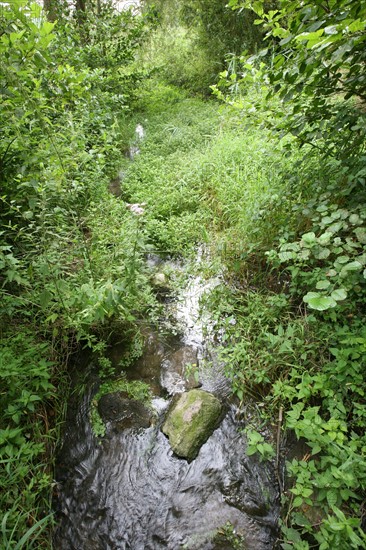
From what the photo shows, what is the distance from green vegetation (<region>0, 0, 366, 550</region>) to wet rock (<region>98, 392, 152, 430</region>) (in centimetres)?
15

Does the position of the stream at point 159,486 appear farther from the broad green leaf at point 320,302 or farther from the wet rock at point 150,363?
the broad green leaf at point 320,302

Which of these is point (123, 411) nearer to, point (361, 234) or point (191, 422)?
point (191, 422)

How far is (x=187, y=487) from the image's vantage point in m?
2.08

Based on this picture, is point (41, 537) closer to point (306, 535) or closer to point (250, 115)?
point (306, 535)

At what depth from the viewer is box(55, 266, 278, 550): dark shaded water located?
6.13 ft

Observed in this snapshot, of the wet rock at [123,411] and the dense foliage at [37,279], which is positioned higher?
the dense foliage at [37,279]

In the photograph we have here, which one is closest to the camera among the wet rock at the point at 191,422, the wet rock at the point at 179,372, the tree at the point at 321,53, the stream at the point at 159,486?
the tree at the point at 321,53

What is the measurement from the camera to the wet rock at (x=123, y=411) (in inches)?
94.9

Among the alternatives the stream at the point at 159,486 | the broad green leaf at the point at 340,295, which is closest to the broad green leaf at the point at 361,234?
the broad green leaf at the point at 340,295

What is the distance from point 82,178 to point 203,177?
1862mm

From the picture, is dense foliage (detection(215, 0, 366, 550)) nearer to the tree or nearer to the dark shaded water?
the tree

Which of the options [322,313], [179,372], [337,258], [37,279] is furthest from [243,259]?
[37,279]

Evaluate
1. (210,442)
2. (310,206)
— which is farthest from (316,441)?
(310,206)

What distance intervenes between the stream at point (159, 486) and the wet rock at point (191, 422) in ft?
0.19
